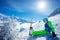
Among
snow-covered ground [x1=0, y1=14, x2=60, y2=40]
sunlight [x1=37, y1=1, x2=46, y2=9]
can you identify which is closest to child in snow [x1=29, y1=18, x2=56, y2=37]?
snow-covered ground [x1=0, y1=14, x2=60, y2=40]

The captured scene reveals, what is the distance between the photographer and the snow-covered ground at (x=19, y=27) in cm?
181

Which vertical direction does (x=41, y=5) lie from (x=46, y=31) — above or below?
above

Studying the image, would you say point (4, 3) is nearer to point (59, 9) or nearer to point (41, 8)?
point (41, 8)

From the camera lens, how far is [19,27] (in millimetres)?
1849

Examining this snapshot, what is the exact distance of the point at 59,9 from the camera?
1863 mm

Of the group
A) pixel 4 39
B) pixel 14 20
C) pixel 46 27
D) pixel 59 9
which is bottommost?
pixel 4 39

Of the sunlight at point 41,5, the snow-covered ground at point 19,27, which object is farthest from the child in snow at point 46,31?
the sunlight at point 41,5

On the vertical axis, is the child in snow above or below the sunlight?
below

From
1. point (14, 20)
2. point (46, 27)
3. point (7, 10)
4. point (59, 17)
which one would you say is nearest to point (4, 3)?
point (7, 10)

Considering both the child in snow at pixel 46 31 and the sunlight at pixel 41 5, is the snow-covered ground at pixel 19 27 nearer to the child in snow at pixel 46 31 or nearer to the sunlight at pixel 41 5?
the child in snow at pixel 46 31

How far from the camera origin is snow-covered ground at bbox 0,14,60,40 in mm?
1812

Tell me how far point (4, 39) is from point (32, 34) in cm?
42

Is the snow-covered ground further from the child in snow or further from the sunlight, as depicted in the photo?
the sunlight

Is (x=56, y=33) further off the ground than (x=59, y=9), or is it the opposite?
(x=59, y=9)
